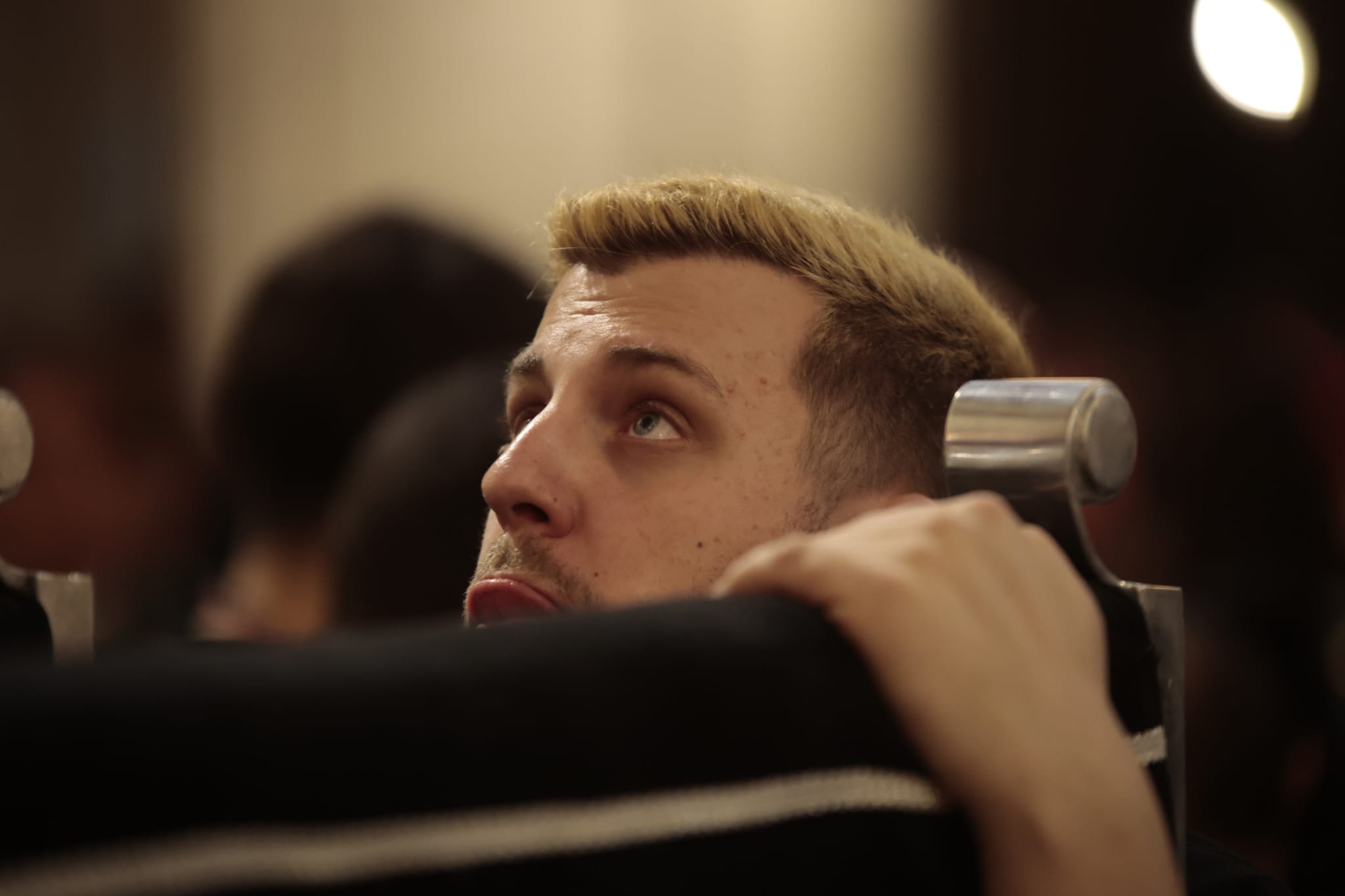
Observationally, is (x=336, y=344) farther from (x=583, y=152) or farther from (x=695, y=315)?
(x=583, y=152)

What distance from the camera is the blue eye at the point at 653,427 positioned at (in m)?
1.12

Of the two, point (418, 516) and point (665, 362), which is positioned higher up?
point (665, 362)

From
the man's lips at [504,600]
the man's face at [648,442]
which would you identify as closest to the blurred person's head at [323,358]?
the man's face at [648,442]

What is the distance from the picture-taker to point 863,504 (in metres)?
1.18

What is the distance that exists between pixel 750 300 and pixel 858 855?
2.29ft

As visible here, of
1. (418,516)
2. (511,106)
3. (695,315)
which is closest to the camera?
(695,315)

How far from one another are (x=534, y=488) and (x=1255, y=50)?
7.81ft

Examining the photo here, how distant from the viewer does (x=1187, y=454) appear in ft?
9.14

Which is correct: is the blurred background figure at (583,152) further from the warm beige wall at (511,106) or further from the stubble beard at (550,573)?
the stubble beard at (550,573)

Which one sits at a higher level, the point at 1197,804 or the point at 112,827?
the point at 112,827

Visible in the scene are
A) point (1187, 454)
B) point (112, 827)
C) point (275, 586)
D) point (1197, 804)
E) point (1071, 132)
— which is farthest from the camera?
point (1071, 132)

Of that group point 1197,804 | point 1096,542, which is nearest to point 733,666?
point 1197,804

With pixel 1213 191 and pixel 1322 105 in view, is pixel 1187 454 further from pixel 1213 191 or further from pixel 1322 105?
pixel 1213 191

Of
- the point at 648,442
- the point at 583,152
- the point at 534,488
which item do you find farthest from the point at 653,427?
the point at 583,152
